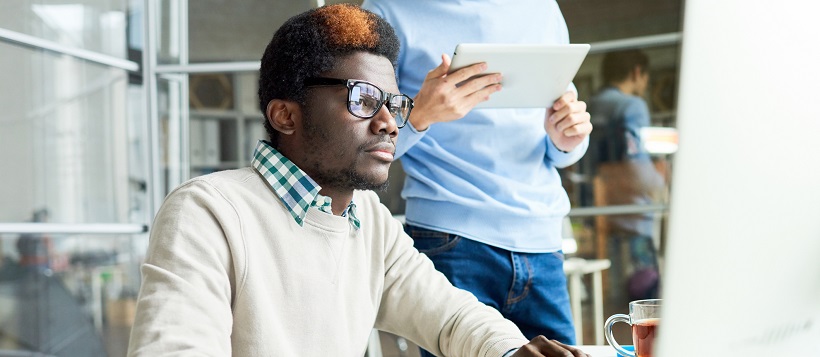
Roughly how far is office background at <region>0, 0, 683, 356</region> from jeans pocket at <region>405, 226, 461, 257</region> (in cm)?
120

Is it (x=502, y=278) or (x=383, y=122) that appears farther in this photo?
(x=502, y=278)

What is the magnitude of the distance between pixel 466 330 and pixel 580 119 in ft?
1.57

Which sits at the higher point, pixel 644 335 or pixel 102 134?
pixel 102 134

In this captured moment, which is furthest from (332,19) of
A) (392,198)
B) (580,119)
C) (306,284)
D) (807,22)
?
(392,198)

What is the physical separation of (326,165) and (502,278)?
43 centimetres

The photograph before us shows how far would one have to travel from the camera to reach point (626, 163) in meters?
3.89

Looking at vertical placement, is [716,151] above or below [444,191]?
above

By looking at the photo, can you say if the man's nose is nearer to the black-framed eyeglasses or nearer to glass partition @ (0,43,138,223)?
the black-framed eyeglasses

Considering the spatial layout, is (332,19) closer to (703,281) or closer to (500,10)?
(500,10)

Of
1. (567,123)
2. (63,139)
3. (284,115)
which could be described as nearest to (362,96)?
(284,115)

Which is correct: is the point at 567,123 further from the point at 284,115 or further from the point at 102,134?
the point at 102,134

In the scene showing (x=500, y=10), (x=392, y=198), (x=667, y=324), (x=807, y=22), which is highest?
(x=500, y=10)

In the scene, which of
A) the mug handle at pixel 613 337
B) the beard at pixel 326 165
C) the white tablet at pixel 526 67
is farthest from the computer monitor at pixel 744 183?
the white tablet at pixel 526 67

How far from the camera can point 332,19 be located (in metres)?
1.16
